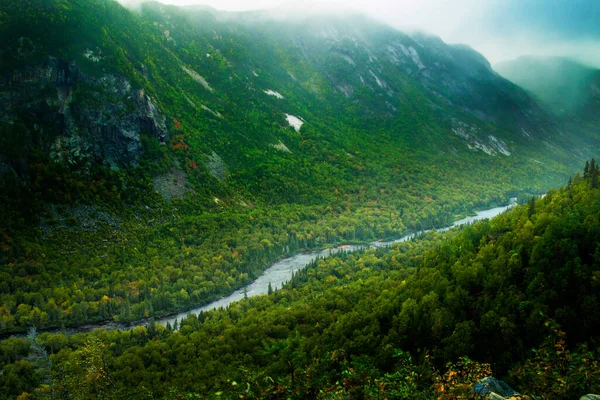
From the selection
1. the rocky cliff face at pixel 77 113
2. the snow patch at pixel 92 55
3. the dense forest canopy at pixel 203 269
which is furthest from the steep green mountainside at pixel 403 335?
the snow patch at pixel 92 55

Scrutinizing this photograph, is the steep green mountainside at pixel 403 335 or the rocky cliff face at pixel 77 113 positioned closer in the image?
the steep green mountainside at pixel 403 335

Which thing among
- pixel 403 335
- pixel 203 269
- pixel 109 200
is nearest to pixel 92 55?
pixel 109 200

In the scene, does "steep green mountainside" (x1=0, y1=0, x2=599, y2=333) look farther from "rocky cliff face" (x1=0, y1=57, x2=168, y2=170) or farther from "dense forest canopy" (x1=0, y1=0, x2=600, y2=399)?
"dense forest canopy" (x1=0, y1=0, x2=600, y2=399)

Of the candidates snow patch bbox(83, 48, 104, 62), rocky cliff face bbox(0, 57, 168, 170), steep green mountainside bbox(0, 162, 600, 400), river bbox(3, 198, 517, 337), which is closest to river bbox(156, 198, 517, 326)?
river bbox(3, 198, 517, 337)

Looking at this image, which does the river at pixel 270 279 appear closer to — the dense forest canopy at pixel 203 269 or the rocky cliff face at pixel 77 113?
the dense forest canopy at pixel 203 269

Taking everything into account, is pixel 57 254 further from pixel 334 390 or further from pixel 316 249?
pixel 334 390
